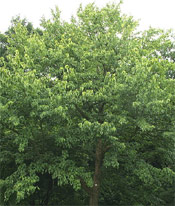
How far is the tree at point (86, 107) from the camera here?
6.89 meters

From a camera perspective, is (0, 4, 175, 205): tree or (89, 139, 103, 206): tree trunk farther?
(89, 139, 103, 206): tree trunk

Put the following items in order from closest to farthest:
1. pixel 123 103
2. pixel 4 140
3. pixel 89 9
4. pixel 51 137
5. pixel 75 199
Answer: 1. pixel 123 103
2. pixel 51 137
3. pixel 4 140
4. pixel 89 9
5. pixel 75 199

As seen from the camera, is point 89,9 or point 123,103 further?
point 89,9

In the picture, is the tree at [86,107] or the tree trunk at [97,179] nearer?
the tree at [86,107]

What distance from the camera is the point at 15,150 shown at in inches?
366

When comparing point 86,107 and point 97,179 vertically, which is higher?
point 86,107

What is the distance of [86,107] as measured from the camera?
30.0 feet

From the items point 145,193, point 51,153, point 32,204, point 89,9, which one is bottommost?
point 32,204

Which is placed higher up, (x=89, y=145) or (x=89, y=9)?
(x=89, y=9)

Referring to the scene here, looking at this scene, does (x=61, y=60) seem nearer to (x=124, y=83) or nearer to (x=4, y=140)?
(x=124, y=83)

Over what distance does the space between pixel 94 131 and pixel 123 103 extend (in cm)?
147

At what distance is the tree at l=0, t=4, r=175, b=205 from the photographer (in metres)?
6.89

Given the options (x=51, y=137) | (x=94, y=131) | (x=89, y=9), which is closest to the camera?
(x=94, y=131)

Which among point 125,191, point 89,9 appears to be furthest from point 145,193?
point 89,9
